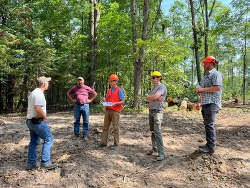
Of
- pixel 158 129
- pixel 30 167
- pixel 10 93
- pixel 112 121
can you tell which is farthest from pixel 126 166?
pixel 10 93

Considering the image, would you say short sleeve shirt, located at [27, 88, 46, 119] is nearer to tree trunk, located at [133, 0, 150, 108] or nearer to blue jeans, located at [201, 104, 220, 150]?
blue jeans, located at [201, 104, 220, 150]

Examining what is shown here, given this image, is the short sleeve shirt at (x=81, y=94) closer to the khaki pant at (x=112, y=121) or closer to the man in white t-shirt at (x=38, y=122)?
the khaki pant at (x=112, y=121)

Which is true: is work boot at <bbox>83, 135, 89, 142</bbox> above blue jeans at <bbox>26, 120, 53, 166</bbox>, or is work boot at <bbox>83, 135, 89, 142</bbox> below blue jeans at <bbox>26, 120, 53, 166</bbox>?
below

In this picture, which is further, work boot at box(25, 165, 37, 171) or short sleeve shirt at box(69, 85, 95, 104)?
short sleeve shirt at box(69, 85, 95, 104)

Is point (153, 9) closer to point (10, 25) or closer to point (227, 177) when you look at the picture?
point (10, 25)

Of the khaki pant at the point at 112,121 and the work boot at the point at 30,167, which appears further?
the khaki pant at the point at 112,121

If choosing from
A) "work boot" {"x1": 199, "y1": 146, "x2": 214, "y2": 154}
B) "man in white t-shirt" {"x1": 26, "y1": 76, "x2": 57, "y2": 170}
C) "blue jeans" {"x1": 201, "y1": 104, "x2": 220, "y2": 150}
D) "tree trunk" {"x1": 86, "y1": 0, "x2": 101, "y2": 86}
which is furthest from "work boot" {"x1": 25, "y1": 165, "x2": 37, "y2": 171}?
"tree trunk" {"x1": 86, "y1": 0, "x2": 101, "y2": 86}

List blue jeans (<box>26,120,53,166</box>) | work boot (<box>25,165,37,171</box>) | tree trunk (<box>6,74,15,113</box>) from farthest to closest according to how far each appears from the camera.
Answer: tree trunk (<box>6,74,15,113</box>)
work boot (<box>25,165,37,171</box>)
blue jeans (<box>26,120,53,166</box>)

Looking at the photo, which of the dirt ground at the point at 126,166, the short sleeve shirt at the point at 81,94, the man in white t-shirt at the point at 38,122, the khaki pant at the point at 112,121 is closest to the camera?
the dirt ground at the point at 126,166

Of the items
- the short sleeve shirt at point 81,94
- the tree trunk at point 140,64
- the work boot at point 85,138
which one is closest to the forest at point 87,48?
the tree trunk at point 140,64

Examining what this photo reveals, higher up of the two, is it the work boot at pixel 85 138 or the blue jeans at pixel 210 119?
the blue jeans at pixel 210 119

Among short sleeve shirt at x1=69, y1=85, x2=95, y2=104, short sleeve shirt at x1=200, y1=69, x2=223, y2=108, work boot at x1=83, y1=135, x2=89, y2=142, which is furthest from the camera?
short sleeve shirt at x1=69, y1=85, x2=95, y2=104

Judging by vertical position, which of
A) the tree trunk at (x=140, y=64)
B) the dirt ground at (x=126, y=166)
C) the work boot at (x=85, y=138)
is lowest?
the dirt ground at (x=126, y=166)

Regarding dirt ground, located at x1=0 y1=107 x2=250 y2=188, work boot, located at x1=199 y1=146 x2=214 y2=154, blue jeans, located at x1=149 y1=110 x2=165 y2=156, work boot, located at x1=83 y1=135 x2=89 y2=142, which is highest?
blue jeans, located at x1=149 y1=110 x2=165 y2=156
